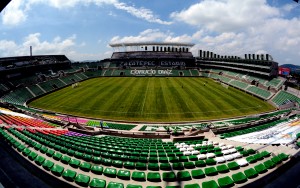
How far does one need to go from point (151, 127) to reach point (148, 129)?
1.40 m

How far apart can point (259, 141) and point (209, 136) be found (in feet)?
29.7

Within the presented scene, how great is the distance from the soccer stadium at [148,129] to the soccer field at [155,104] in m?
0.25

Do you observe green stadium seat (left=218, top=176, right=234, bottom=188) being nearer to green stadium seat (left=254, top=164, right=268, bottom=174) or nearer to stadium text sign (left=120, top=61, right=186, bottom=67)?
green stadium seat (left=254, top=164, right=268, bottom=174)

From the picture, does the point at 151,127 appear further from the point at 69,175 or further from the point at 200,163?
the point at 69,175

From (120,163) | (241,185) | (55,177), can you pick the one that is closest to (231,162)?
(241,185)

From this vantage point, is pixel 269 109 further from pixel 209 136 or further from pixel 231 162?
pixel 231 162

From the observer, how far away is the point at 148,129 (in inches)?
1571

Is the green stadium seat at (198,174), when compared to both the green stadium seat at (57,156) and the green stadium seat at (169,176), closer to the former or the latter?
the green stadium seat at (169,176)

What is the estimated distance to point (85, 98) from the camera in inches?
2520

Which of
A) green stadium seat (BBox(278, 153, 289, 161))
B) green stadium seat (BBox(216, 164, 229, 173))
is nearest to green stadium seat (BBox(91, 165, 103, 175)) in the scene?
green stadium seat (BBox(216, 164, 229, 173))

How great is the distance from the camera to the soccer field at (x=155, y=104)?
48.2 meters

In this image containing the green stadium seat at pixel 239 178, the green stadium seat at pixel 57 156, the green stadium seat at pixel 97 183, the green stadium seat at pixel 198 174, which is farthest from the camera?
the green stadium seat at pixel 57 156

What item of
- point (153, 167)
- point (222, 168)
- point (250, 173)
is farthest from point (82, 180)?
point (250, 173)

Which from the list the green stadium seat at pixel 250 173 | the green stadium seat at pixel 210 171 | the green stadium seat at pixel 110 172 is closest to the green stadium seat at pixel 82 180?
the green stadium seat at pixel 110 172
